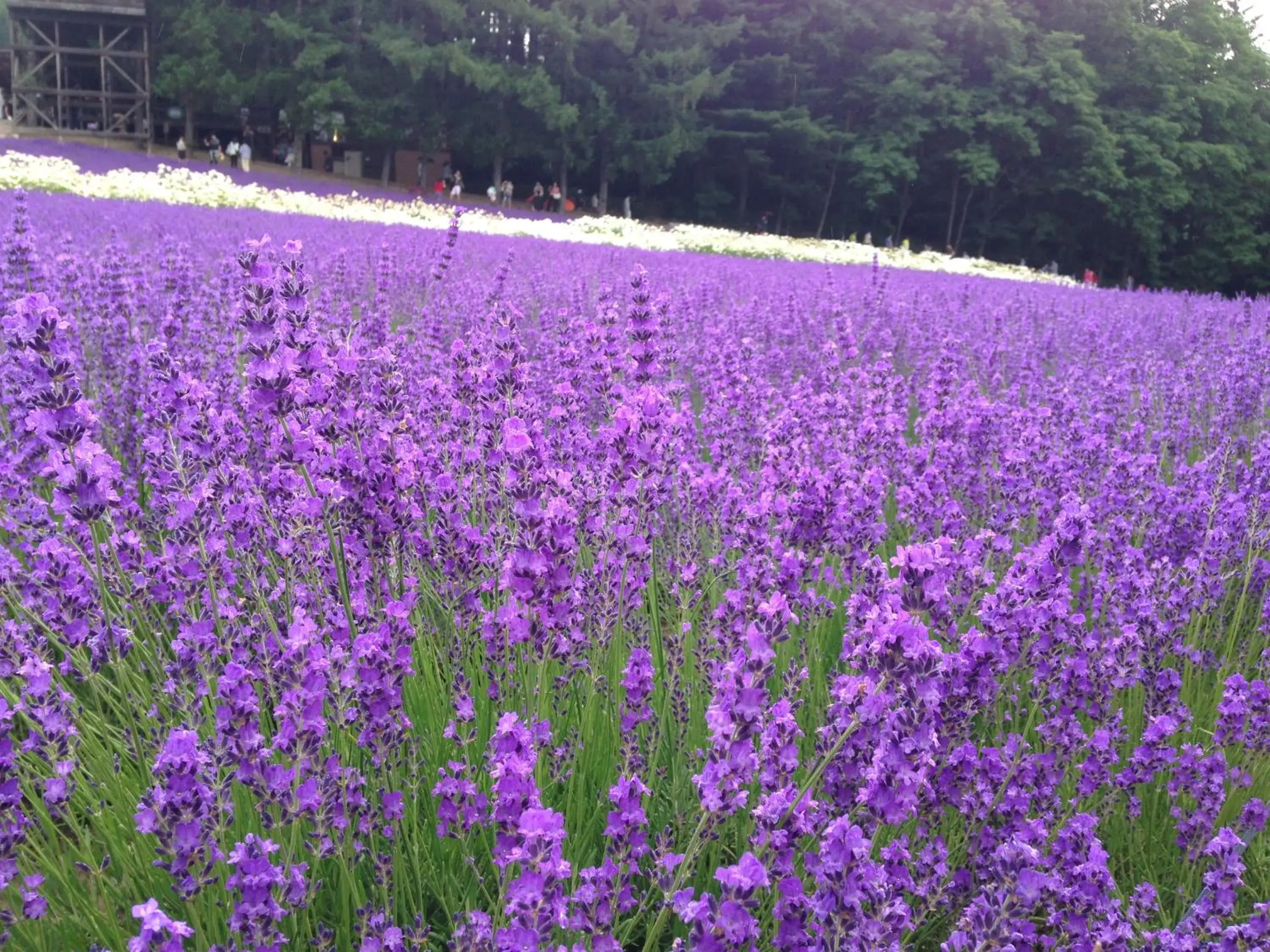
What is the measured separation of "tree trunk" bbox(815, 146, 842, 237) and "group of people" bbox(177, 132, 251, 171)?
64.1ft

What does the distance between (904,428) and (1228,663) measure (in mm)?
1261

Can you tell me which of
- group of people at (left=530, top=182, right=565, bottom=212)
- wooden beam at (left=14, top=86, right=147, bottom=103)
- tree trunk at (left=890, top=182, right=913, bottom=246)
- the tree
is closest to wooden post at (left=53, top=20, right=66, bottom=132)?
wooden beam at (left=14, top=86, right=147, bottom=103)

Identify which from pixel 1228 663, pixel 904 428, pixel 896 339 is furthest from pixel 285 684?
pixel 896 339

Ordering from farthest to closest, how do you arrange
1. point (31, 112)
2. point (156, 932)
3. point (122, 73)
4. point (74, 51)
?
point (31, 112)
point (122, 73)
point (74, 51)
point (156, 932)

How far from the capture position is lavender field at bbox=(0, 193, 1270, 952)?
1.42 m

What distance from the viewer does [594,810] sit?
6.50ft

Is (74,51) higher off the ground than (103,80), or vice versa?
(74,51)

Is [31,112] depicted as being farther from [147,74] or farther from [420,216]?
[420,216]

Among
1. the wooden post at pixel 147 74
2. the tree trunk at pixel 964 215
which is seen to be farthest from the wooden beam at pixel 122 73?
the tree trunk at pixel 964 215

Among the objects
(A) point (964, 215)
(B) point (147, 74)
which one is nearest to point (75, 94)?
(B) point (147, 74)

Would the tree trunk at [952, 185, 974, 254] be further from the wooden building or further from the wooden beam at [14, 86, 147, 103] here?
the wooden beam at [14, 86, 147, 103]

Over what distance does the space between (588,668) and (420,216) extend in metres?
17.2

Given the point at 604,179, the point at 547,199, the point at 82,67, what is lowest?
the point at 547,199

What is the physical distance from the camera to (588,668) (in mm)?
2291
